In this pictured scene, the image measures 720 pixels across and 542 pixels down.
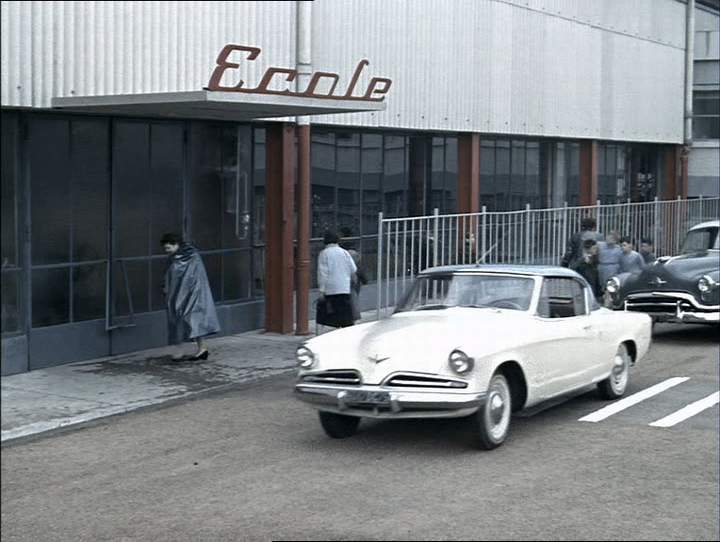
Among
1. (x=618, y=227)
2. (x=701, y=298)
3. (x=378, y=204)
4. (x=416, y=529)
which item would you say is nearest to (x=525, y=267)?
(x=416, y=529)

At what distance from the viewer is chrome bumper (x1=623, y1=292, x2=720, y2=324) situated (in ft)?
51.9

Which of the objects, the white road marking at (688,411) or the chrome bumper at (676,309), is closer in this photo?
the white road marking at (688,411)

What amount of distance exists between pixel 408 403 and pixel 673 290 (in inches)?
335

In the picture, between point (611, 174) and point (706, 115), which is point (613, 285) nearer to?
point (611, 174)

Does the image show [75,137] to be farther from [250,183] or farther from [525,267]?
[525,267]

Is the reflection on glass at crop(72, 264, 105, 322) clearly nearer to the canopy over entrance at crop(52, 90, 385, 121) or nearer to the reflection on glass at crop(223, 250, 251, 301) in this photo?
the canopy over entrance at crop(52, 90, 385, 121)

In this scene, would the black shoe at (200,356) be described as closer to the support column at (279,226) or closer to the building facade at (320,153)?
the building facade at (320,153)

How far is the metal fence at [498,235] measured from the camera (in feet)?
56.1

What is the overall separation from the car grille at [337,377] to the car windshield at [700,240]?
10550 mm

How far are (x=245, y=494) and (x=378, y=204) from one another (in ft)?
40.5

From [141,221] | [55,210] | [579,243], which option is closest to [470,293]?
[55,210]

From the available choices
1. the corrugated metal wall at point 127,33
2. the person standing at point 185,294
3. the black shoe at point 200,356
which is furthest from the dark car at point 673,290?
the corrugated metal wall at point 127,33

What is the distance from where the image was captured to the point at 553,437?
970cm

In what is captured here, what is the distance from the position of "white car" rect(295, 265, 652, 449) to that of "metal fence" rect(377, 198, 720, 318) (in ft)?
17.2
